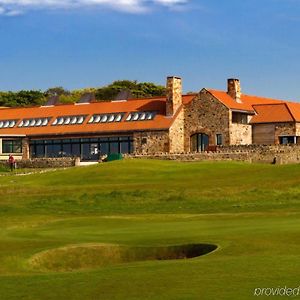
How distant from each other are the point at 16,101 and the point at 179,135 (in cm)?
A: 8434

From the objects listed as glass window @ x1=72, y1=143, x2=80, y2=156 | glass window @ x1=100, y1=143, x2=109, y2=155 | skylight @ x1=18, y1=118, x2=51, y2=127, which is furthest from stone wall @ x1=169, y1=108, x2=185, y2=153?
skylight @ x1=18, y1=118, x2=51, y2=127

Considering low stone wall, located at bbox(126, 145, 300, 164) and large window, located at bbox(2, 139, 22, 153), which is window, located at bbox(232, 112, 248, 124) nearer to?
low stone wall, located at bbox(126, 145, 300, 164)

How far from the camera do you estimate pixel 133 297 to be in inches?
484

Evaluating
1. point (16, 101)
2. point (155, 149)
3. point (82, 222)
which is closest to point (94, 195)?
point (82, 222)

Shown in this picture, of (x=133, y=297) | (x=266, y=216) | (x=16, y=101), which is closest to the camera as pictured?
(x=133, y=297)

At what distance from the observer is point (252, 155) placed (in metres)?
68.6

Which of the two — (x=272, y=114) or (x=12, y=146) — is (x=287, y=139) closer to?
(x=272, y=114)

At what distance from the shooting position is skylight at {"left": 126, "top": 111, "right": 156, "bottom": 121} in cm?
8056

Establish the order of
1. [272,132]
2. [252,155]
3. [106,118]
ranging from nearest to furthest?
[252,155] < [272,132] < [106,118]

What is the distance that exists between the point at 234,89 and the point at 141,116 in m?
10.3

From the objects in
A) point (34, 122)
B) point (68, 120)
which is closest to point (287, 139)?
point (68, 120)

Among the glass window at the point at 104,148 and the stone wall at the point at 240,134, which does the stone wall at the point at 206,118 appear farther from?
the glass window at the point at 104,148

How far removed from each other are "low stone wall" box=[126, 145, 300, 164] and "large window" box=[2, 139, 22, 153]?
72.0 ft

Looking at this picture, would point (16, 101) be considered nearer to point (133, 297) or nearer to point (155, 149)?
point (155, 149)
